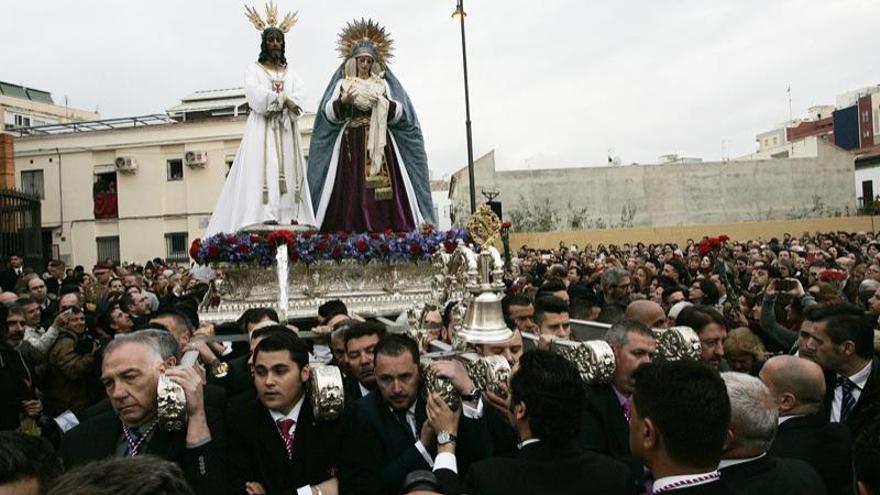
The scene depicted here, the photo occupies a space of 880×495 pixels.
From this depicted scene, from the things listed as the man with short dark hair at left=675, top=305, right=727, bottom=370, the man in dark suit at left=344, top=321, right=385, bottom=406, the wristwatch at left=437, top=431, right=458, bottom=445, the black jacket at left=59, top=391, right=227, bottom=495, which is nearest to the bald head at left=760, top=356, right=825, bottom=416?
the man with short dark hair at left=675, top=305, right=727, bottom=370

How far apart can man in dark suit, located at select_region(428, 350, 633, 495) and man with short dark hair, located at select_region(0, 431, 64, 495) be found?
1372mm

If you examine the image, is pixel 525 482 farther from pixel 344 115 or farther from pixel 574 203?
pixel 574 203

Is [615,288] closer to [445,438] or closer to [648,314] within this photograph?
[648,314]

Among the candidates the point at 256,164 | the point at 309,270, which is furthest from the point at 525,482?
the point at 256,164

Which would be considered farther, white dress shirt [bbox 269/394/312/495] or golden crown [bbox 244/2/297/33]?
golden crown [bbox 244/2/297/33]

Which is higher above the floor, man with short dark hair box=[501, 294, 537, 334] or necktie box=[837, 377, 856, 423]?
man with short dark hair box=[501, 294, 537, 334]

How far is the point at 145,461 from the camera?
1.68m

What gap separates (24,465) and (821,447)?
3.22m

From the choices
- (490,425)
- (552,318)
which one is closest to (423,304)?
(552,318)

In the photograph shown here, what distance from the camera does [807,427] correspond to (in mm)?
3705

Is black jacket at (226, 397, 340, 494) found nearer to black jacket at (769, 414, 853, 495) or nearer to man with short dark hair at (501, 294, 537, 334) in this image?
black jacket at (769, 414, 853, 495)

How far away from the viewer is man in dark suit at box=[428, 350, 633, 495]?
2.85m

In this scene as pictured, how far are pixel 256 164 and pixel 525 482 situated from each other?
8.40 m

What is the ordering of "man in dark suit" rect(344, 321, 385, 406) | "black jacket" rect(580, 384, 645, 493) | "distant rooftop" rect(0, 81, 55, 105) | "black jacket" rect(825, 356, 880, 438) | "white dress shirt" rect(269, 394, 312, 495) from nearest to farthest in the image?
"white dress shirt" rect(269, 394, 312, 495)
"black jacket" rect(580, 384, 645, 493)
"black jacket" rect(825, 356, 880, 438)
"man in dark suit" rect(344, 321, 385, 406)
"distant rooftop" rect(0, 81, 55, 105)
